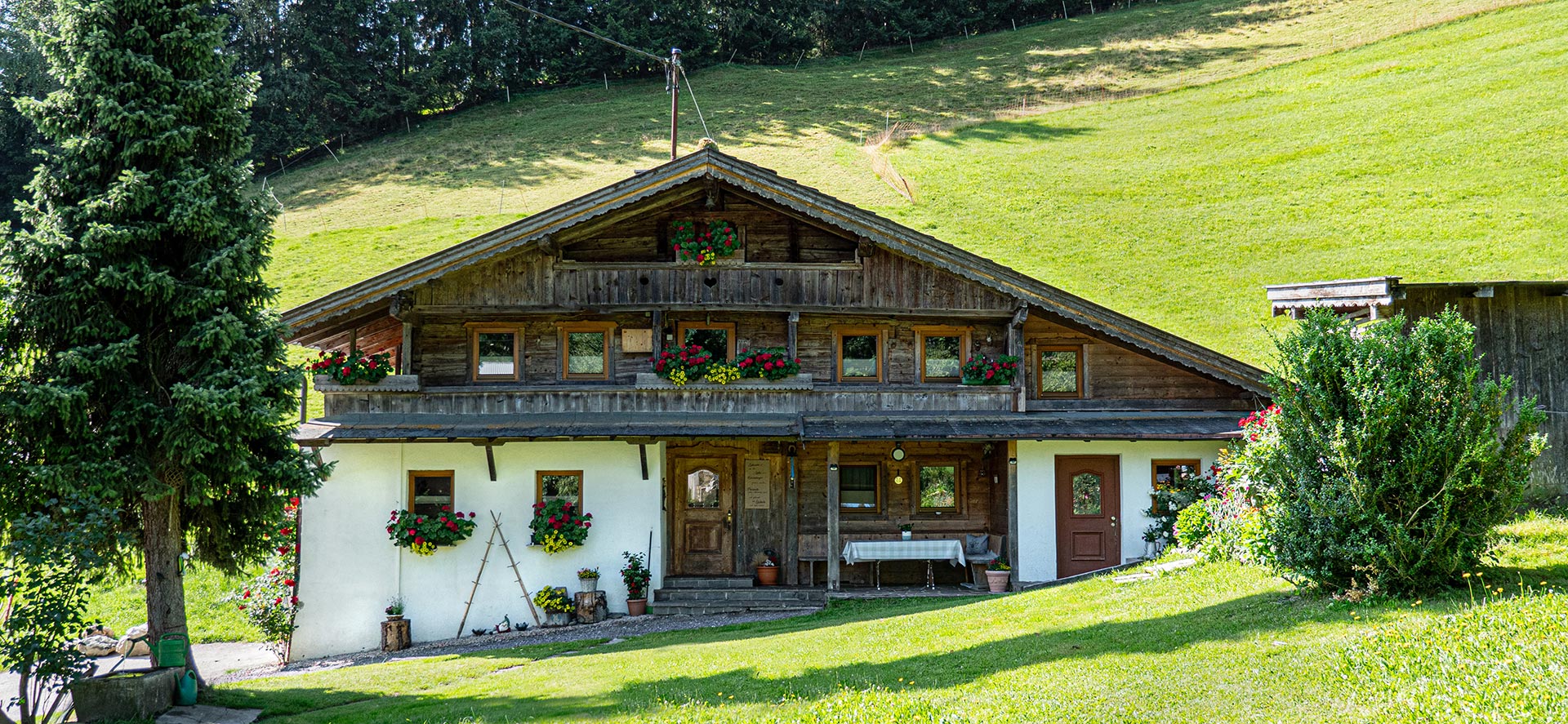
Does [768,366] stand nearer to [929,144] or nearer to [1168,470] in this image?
[1168,470]

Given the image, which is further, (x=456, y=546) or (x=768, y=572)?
(x=768, y=572)

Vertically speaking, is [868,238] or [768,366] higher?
[868,238]

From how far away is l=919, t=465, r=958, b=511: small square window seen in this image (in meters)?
21.2

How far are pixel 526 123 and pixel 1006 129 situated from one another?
1049 inches

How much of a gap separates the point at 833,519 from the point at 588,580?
462cm

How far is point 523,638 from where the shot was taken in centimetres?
1753

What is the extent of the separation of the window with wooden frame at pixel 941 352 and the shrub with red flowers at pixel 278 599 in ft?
39.2

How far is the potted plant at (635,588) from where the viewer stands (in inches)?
732

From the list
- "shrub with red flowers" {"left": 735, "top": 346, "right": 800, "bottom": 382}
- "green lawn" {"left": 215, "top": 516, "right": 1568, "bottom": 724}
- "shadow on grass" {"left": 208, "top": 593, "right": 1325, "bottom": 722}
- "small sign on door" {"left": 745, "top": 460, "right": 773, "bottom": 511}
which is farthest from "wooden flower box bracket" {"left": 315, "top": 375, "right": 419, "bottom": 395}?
"shadow on grass" {"left": 208, "top": 593, "right": 1325, "bottom": 722}

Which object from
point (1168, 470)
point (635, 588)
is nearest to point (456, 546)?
point (635, 588)

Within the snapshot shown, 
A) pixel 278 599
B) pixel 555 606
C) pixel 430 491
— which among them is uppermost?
pixel 430 491

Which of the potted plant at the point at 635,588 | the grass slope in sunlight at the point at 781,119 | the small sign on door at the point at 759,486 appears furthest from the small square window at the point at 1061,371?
the grass slope in sunlight at the point at 781,119

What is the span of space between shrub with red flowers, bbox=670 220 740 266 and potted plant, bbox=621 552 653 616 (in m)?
5.87

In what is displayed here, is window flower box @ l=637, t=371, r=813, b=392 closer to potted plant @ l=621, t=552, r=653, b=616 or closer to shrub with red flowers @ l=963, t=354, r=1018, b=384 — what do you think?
shrub with red flowers @ l=963, t=354, r=1018, b=384
